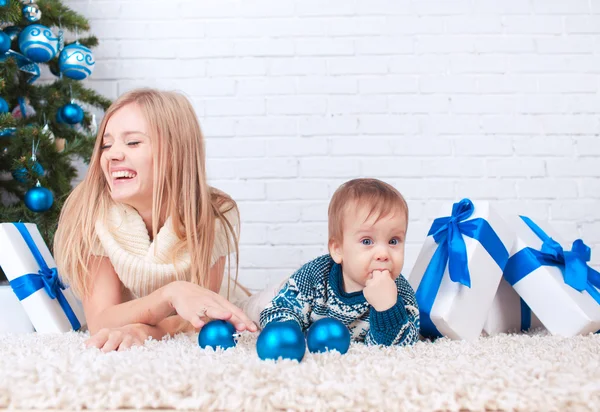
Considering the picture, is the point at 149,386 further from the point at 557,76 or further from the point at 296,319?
the point at 557,76

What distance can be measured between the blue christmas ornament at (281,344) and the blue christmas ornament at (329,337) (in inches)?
2.9

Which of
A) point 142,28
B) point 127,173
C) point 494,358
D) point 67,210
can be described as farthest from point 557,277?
point 142,28

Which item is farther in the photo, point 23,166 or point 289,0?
point 289,0

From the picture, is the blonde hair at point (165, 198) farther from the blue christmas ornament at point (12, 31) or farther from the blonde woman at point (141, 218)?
the blue christmas ornament at point (12, 31)

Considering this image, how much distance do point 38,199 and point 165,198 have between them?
52 cm

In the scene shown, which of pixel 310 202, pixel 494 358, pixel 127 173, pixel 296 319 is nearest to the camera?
pixel 494 358

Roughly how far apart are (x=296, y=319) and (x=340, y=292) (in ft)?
0.40

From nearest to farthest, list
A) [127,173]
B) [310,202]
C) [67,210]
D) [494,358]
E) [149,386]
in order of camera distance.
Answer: [149,386] → [494,358] → [127,173] → [67,210] → [310,202]

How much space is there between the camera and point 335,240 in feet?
4.07

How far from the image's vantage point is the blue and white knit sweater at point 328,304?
1.21 meters

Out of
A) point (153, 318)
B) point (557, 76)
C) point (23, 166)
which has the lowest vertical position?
point (153, 318)

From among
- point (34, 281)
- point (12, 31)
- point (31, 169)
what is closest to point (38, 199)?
point (31, 169)

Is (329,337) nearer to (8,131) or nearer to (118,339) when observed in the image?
(118,339)

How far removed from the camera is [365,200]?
3.87ft
